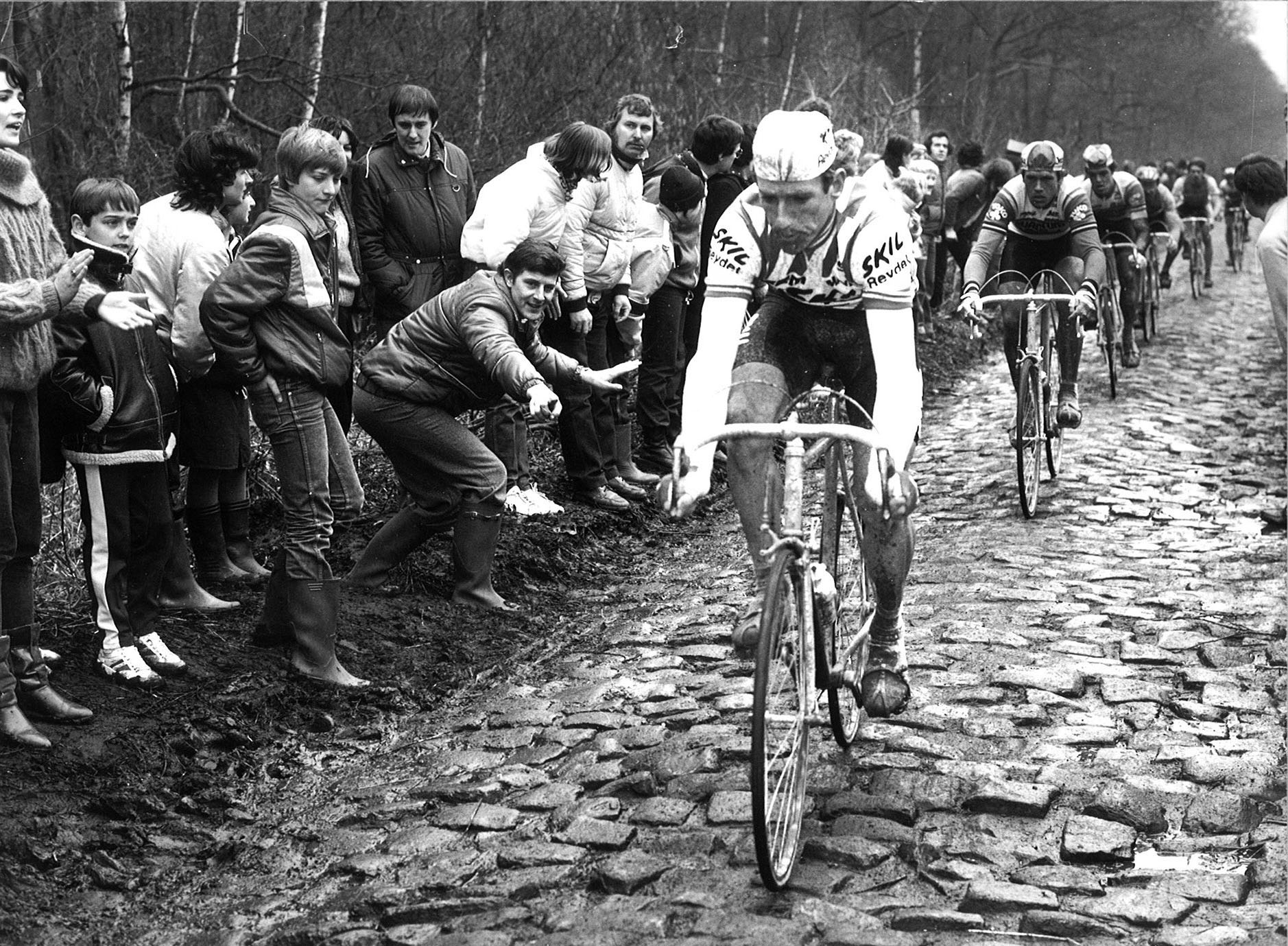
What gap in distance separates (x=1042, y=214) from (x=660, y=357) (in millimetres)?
2647

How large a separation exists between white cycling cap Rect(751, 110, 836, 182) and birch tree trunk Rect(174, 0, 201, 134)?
9738 millimetres

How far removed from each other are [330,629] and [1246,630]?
4.01m

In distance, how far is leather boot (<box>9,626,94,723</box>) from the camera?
5.38 metres

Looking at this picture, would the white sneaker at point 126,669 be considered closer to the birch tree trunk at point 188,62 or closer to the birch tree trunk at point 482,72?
the birch tree trunk at point 188,62

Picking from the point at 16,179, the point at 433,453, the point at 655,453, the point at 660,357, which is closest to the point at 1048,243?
the point at 660,357

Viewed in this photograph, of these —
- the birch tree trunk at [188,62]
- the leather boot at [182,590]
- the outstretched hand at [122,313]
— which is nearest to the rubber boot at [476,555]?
the leather boot at [182,590]

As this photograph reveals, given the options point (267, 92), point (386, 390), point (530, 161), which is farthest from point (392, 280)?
point (267, 92)

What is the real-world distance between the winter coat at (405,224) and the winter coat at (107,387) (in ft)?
7.87

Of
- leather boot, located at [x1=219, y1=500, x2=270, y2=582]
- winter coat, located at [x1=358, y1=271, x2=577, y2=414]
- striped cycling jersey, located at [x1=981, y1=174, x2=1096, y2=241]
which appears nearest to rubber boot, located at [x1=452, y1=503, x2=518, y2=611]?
winter coat, located at [x1=358, y1=271, x2=577, y2=414]

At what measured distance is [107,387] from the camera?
5.85 m

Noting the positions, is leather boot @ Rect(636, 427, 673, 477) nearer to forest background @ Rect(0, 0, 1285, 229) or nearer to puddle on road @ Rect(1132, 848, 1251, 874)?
forest background @ Rect(0, 0, 1285, 229)

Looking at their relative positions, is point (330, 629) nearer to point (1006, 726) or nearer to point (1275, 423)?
point (1006, 726)

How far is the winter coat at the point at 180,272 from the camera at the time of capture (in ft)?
21.7

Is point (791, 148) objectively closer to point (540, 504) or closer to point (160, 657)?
point (160, 657)
